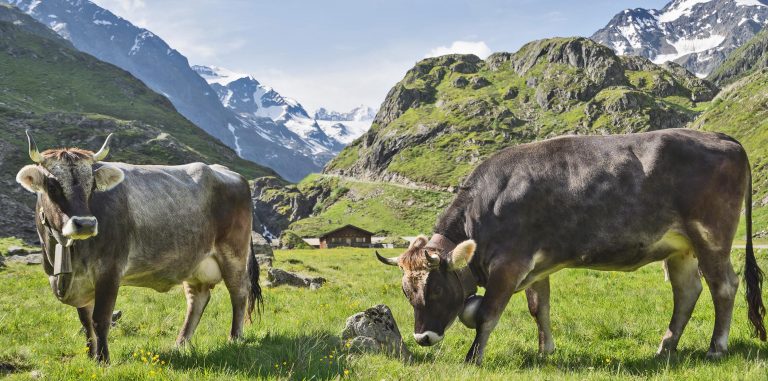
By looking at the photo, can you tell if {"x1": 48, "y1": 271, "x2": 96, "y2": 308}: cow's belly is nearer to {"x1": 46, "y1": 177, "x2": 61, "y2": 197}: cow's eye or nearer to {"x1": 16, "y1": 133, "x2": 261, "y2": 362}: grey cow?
{"x1": 16, "y1": 133, "x2": 261, "y2": 362}: grey cow

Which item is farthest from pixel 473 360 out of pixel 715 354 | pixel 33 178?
pixel 33 178

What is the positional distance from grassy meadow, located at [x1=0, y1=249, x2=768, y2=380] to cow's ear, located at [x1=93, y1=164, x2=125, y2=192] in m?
2.50

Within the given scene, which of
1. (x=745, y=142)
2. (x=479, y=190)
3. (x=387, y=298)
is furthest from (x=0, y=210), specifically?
(x=745, y=142)

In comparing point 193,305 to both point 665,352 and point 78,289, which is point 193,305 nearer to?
point 78,289

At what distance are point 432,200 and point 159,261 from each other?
18168 cm

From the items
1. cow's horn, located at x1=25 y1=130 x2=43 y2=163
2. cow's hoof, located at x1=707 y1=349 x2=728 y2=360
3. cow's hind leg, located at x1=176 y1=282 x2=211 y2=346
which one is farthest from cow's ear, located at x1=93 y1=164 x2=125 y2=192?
cow's hoof, located at x1=707 y1=349 x2=728 y2=360

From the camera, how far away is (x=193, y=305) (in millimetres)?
10469

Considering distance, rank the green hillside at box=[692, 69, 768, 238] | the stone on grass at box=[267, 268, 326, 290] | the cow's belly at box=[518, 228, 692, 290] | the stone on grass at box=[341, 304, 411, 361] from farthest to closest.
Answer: the green hillside at box=[692, 69, 768, 238], the stone on grass at box=[267, 268, 326, 290], the stone on grass at box=[341, 304, 411, 361], the cow's belly at box=[518, 228, 692, 290]

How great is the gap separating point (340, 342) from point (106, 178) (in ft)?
14.6

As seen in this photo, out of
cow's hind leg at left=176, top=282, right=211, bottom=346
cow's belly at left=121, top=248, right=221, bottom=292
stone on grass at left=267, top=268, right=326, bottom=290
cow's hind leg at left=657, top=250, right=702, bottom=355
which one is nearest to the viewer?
cow's belly at left=121, top=248, right=221, bottom=292

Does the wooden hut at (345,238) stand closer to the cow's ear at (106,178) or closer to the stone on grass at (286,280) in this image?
the stone on grass at (286,280)

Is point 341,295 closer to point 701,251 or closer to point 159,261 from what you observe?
point 159,261

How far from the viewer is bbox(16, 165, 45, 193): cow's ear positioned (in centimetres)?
702

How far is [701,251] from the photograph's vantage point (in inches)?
320
